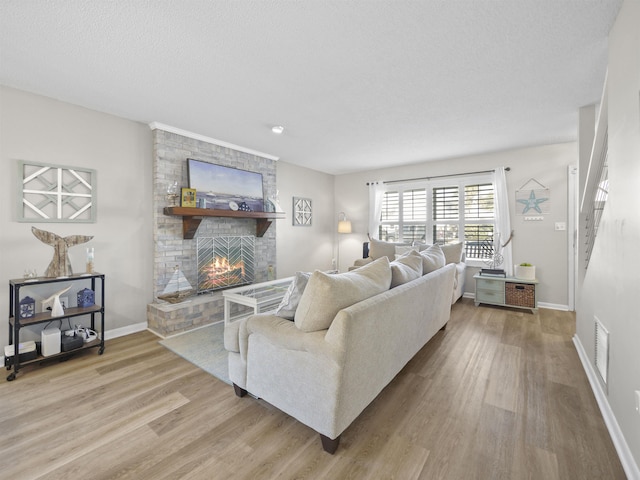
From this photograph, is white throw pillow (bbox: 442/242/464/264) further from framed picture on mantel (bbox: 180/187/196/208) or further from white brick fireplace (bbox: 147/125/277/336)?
framed picture on mantel (bbox: 180/187/196/208)

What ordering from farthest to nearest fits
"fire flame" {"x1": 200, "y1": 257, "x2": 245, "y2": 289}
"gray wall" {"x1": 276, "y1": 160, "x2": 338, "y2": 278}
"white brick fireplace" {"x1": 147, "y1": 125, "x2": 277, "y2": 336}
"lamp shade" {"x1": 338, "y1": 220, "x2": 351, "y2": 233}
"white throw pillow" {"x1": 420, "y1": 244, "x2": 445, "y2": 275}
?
"lamp shade" {"x1": 338, "y1": 220, "x2": 351, "y2": 233}, "gray wall" {"x1": 276, "y1": 160, "x2": 338, "y2": 278}, "fire flame" {"x1": 200, "y1": 257, "x2": 245, "y2": 289}, "white brick fireplace" {"x1": 147, "y1": 125, "x2": 277, "y2": 336}, "white throw pillow" {"x1": 420, "y1": 244, "x2": 445, "y2": 275}

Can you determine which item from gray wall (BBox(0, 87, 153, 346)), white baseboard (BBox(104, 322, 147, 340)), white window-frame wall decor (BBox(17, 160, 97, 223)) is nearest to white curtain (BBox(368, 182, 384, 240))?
gray wall (BBox(0, 87, 153, 346))

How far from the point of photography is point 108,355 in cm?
279

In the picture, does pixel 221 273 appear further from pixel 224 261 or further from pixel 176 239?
pixel 176 239

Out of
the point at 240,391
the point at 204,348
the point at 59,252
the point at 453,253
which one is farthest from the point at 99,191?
the point at 453,253

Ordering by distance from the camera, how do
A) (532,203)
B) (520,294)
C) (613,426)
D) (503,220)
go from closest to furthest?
(613,426) → (520,294) → (532,203) → (503,220)

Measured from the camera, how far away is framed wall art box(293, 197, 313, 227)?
5.68 metres

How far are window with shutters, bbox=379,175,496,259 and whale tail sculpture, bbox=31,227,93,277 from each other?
500 cm

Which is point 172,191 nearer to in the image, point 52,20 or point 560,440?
point 52,20

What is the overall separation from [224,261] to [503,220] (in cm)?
442

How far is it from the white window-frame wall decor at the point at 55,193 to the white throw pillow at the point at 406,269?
316 centimetres

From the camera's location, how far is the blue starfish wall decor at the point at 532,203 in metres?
4.41

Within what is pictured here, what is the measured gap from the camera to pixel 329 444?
5.08 ft

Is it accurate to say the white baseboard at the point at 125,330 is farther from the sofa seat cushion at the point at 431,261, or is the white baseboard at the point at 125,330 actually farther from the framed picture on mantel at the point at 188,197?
the sofa seat cushion at the point at 431,261
